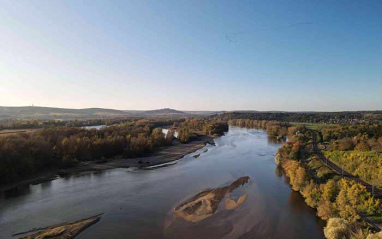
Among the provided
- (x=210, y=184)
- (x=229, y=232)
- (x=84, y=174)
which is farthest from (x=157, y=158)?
(x=229, y=232)

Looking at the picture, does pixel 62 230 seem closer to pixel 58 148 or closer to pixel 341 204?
pixel 341 204

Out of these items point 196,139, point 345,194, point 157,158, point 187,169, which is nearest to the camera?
point 345,194

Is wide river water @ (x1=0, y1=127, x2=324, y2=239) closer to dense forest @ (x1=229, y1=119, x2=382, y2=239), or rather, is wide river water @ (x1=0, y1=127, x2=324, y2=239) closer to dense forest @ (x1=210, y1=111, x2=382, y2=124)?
dense forest @ (x1=229, y1=119, x2=382, y2=239)

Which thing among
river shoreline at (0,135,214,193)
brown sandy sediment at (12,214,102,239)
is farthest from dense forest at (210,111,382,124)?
brown sandy sediment at (12,214,102,239)

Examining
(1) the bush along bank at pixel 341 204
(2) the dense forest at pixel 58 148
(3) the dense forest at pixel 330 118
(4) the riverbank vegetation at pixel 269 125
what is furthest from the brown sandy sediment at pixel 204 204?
(3) the dense forest at pixel 330 118

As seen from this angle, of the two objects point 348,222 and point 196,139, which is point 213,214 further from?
point 196,139
